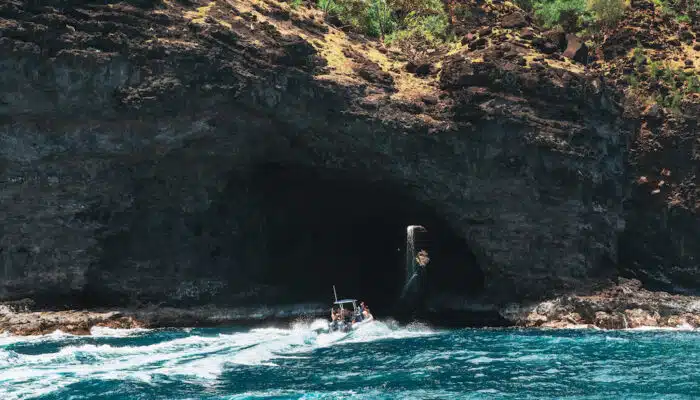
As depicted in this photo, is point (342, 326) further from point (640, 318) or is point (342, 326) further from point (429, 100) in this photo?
point (640, 318)

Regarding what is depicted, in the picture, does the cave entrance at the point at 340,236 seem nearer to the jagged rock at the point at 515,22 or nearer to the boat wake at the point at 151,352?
the boat wake at the point at 151,352

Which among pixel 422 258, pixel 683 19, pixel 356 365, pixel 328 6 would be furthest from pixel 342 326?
pixel 683 19

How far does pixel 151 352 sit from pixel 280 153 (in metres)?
18.1

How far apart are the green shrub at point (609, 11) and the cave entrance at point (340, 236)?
76.3 feet

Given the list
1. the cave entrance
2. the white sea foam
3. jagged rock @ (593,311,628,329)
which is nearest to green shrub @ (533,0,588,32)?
the cave entrance


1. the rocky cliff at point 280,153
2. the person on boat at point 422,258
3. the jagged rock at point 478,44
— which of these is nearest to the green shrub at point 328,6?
the rocky cliff at point 280,153

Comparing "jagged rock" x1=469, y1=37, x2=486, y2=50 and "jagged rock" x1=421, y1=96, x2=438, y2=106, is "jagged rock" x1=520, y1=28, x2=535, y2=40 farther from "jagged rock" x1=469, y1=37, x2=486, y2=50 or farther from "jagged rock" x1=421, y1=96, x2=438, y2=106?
"jagged rock" x1=421, y1=96, x2=438, y2=106

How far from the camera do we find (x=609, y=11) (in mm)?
63406

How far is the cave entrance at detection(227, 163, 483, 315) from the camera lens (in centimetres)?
5391

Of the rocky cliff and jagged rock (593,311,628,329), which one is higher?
the rocky cliff

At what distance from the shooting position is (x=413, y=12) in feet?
222

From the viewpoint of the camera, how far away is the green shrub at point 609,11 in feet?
207

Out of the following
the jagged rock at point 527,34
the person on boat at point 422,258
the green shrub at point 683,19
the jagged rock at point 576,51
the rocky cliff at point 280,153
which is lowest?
the person on boat at point 422,258

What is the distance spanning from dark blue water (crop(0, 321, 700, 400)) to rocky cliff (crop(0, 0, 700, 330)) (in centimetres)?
635
